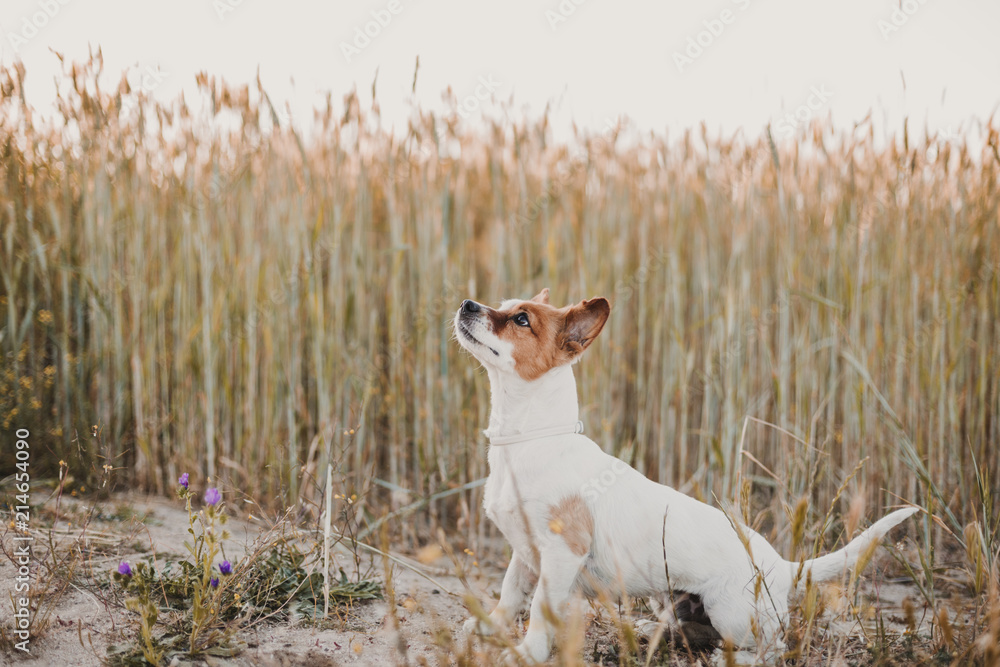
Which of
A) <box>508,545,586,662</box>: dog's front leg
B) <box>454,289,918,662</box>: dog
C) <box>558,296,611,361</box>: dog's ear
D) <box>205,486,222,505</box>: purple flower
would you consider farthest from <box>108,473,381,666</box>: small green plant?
<box>558,296,611,361</box>: dog's ear

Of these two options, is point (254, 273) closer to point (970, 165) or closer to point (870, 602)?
point (870, 602)

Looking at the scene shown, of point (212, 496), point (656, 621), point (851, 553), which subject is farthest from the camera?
point (656, 621)

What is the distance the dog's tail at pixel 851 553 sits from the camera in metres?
1.70

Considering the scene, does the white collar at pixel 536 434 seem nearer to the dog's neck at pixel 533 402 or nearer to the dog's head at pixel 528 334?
the dog's neck at pixel 533 402

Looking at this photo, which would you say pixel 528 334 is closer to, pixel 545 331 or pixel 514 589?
pixel 545 331

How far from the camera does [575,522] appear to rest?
6.27 ft

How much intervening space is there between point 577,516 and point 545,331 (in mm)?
577

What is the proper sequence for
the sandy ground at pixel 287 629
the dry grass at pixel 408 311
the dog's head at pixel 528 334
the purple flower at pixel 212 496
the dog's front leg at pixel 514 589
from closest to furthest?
the purple flower at pixel 212 496 → the sandy ground at pixel 287 629 → the dog's head at pixel 528 334 → the dog's front leg at pixel 514 589 → the dry grass at pixel 408 311

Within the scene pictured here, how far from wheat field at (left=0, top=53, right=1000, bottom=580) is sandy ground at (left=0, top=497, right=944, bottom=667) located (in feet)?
1.79

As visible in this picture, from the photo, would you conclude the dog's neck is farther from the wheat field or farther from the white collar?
the wheat field

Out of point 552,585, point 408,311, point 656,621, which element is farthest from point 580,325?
point 408,311

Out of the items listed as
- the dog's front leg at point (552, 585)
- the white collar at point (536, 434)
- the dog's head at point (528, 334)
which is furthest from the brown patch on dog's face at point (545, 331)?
the dog's front leg at point (552, 585)

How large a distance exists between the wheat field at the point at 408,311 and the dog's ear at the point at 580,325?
1097mm

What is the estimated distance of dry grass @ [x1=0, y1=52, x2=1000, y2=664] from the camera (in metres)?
3.11
